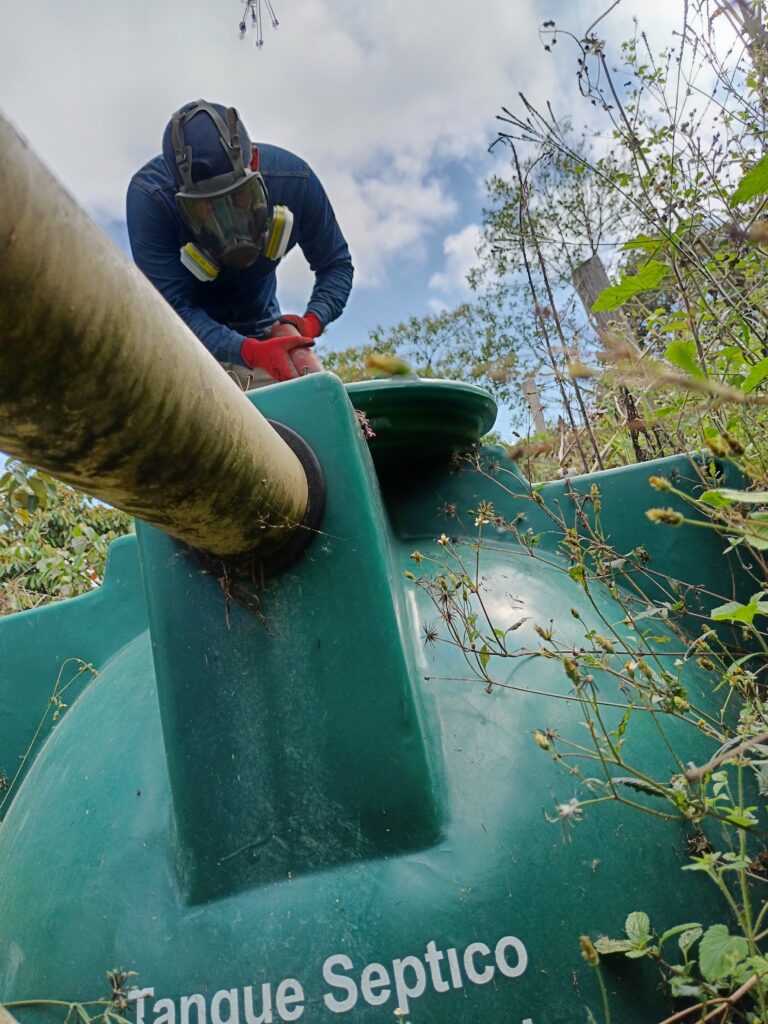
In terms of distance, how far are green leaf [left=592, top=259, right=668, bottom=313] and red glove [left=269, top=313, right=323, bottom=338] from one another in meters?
2.11

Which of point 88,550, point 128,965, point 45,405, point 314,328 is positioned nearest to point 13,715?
point 128,965

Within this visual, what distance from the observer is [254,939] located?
121 cm

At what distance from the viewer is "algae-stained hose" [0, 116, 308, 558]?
0.60 m

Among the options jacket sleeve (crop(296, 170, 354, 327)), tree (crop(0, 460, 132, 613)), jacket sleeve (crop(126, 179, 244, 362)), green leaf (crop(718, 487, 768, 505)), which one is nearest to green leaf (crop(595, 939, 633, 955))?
green leaf (crop(718, 487, 768, 505))

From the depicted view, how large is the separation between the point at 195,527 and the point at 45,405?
405mm

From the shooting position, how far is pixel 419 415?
181 centimetres

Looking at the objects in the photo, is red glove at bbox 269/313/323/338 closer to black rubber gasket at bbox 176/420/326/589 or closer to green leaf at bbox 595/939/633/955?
black rubber gasket at bbox 176/420/326/589

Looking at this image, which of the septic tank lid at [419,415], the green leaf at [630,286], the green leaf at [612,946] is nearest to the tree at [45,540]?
the septic tank lid at [419,415]

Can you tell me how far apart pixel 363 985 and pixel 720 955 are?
0.43m

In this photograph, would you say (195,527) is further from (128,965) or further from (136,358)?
(128,965)

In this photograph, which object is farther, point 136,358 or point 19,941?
point 19,941

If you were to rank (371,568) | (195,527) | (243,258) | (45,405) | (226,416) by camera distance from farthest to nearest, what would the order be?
(243,258), (371,568), (195,527), (226,416), (45,405)

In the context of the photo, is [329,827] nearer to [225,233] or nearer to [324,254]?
[225,233]

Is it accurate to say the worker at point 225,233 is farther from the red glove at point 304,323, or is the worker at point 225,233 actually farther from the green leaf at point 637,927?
the green leaf at point 637,927
